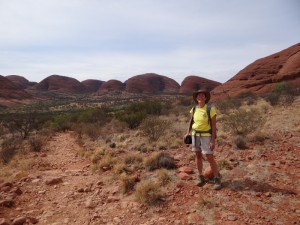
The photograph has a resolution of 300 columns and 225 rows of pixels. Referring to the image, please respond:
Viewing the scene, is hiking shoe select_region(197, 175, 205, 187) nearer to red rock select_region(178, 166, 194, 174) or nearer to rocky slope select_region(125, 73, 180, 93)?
red rock select_region(178, 166, 194, 174)

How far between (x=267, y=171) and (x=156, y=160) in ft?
7.62

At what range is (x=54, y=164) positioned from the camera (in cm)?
764

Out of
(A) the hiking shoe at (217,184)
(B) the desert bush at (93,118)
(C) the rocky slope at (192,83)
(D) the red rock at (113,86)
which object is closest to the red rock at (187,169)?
(A) the hiking shoe at (217,184)

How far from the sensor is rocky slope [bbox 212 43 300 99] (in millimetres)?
28953

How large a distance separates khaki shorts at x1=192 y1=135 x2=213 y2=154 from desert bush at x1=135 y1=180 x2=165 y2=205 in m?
0.98

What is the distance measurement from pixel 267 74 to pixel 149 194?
32277 mm

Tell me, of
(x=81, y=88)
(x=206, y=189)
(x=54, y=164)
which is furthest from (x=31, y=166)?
(x=81, y=88)

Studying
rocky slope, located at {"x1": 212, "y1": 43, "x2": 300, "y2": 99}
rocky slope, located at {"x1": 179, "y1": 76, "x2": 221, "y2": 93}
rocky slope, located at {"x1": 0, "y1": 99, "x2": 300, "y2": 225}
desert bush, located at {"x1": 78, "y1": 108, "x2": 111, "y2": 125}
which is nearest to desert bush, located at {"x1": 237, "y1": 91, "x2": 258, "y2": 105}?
rocky slope, located at {"x1": 212, "y1": 43, "x2": 300, "y2": 99}

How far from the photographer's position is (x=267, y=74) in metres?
32.7

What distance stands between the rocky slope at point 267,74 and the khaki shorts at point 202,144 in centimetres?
2566

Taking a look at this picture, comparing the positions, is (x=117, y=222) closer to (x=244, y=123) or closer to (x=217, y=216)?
(x=217, y=216)

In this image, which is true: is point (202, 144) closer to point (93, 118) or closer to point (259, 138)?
point (259, 138)

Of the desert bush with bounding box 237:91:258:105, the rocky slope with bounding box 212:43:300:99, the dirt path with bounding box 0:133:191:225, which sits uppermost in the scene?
the rocky slope with bounding box 212:43:300:99

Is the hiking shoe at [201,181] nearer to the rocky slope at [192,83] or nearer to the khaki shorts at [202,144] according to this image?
the khaki shorts at [202,144]
